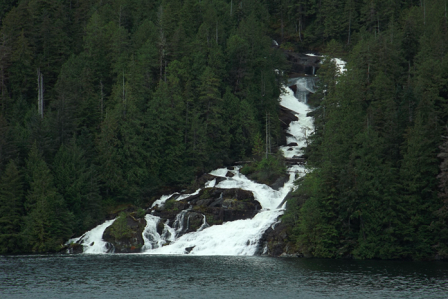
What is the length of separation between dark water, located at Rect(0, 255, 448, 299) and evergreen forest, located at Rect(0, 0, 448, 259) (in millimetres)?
8091

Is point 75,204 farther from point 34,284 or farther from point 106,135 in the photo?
point 34,284

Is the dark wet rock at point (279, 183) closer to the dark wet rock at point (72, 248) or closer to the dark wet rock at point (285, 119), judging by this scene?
the dark wet rock at point (285, 119)

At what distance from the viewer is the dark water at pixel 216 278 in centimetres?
4088

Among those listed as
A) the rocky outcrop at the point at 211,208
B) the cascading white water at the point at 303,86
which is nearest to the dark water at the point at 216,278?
the rocky outcrop at the point at 211,208

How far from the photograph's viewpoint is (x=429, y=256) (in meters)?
62.8

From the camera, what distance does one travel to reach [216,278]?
4769 centimetres

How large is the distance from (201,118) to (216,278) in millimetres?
49586

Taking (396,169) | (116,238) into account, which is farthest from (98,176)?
(396,169)

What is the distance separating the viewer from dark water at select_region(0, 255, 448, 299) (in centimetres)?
4088

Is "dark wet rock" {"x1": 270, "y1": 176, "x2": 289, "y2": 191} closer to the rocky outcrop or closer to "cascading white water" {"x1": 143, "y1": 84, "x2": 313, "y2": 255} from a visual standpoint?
"cascading white water" {"x1": 143, "y1": 84, "x2": 313, "y2": 255}

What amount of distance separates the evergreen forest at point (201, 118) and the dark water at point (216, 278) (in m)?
8.09

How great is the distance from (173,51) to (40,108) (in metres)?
26.5

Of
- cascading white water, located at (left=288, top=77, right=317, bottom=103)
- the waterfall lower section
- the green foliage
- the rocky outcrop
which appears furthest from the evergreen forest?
the rocky outcrop

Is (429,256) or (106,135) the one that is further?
(106,135)
